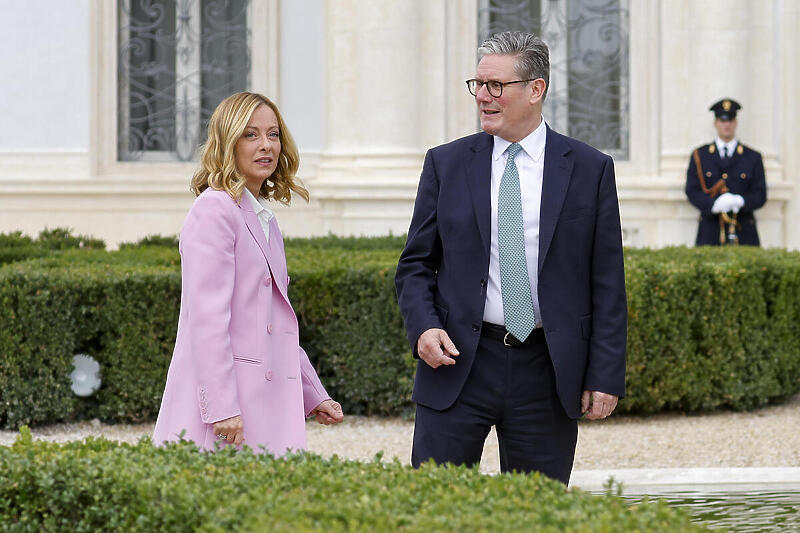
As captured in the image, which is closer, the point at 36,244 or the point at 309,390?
the point at 309,390

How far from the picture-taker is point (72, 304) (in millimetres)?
7059

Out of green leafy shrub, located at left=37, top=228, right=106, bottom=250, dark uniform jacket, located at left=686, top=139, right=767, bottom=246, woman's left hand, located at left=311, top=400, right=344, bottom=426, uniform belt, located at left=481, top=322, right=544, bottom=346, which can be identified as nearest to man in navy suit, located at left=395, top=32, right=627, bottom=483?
uniform belt, located at left=481, top=322, right=544, bottom=346

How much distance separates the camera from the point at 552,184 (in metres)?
3.70

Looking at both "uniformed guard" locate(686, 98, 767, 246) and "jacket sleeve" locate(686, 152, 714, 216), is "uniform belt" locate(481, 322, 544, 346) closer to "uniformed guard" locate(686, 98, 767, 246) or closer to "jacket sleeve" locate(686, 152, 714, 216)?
"uniformed guard" locate(686, 98, 767, 246)

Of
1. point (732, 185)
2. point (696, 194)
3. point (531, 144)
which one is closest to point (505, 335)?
point (531, 144)

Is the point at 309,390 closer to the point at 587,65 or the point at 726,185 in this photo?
the point at 726,185

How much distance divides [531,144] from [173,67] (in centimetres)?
909

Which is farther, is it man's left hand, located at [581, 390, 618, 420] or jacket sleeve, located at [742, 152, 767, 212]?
jacket sleeve, located at [742, 152, 767, 212]

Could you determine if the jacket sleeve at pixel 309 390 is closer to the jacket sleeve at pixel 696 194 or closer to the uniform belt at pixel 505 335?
the uniform belt at pixel 505 335

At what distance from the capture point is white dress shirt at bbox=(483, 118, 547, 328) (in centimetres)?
367

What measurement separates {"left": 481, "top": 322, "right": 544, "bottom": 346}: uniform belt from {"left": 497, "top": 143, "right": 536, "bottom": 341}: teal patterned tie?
0.03 meters

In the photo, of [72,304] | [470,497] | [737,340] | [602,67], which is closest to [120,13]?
[602,67]

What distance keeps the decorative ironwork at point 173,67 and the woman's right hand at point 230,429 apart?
29.5 feet

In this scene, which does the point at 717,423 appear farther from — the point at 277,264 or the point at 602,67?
the point at 602,67
